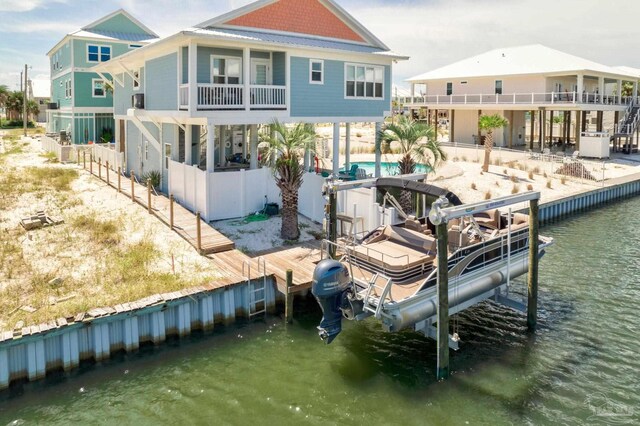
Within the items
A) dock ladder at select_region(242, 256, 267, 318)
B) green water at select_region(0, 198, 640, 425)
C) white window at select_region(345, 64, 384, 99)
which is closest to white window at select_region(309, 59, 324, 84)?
white window at select_region(345, 64, 384, 99)

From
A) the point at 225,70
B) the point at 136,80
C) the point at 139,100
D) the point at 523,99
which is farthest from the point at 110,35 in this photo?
the point at 523,99

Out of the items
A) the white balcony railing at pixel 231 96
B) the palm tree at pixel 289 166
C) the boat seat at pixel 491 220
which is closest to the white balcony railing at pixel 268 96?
the white balcony railing at pixel 231 96

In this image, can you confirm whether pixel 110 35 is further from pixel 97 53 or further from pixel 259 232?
pixel 259 232

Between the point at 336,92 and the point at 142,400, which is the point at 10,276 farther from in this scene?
the point at 336,92

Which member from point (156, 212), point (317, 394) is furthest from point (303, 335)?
point (156, 212)

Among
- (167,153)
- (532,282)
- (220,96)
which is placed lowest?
(532,282)

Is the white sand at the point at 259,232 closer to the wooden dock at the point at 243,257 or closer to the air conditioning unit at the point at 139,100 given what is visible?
the wooden dock at the point at 243,257
